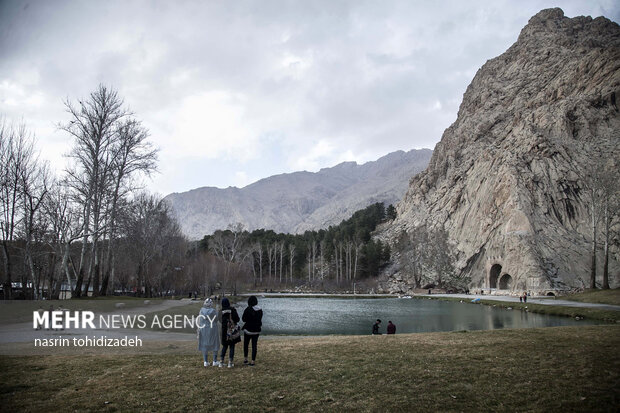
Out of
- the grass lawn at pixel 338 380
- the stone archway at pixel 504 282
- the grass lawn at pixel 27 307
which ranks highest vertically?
the grass lawn at pixel 338 380

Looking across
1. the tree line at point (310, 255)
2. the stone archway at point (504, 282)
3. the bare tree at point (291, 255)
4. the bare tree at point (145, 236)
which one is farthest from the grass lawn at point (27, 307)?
the bare tree at point (291, 255)

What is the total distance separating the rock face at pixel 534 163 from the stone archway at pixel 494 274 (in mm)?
223

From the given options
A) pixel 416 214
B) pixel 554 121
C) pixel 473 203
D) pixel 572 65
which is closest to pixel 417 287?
pixel 473 203

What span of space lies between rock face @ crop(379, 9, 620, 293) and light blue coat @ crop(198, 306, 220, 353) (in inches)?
2360

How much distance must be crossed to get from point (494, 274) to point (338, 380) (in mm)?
75490

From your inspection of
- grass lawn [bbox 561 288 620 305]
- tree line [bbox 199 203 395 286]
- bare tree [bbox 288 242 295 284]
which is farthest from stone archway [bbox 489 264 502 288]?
bare tree [bbox 288 242 295 284]

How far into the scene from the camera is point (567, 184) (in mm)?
72938

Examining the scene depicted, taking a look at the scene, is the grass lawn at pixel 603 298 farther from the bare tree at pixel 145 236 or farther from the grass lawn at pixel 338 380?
the bare tree at pixel 145 236

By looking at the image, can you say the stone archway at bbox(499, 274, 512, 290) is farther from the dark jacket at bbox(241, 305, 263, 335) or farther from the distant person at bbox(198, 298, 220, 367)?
the distant person at bbox(198, 298, 220, 367)

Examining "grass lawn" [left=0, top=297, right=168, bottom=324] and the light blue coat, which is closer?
the light blue coat

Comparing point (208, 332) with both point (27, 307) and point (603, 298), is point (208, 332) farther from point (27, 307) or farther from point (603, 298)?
point (603, 298)

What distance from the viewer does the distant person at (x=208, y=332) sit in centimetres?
1047

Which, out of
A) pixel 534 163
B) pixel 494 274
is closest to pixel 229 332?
pixel 494 274

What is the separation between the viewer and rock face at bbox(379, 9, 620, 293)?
67.2m
